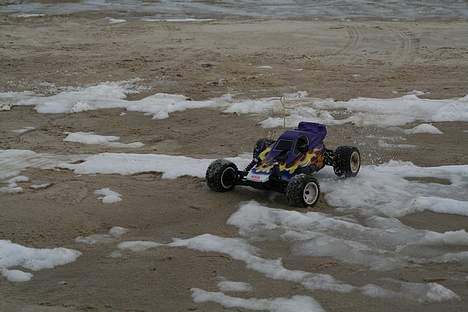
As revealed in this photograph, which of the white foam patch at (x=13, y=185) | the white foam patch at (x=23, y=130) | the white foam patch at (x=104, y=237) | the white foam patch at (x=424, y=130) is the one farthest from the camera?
the white foam patch at (x=23, y=130)

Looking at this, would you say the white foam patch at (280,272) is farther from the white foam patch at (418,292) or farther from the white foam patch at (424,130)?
the white foam patch at (424,130)

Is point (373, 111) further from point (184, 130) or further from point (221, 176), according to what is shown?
point (221, 176)

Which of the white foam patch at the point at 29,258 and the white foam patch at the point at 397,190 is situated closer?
the white foam patch at the point at 29,258

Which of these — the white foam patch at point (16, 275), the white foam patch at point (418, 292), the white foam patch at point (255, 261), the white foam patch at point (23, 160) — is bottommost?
the white foam patch at point (23, 160)

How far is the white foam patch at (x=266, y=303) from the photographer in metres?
4.64

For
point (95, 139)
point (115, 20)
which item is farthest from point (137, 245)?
point (115, 20)

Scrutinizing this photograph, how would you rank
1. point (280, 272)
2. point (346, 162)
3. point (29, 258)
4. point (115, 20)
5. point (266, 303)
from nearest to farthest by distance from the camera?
point (266, 303) < point (280, 272) < point (29, 258) < point (346, 162) < point (115, 20)

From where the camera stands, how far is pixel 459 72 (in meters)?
13.1

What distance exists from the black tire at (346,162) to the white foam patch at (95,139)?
9.89 feet

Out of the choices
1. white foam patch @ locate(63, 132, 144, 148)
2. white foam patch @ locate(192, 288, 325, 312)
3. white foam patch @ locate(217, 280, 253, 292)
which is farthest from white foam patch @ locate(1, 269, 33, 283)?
white foam patch @ locate(63, 132, 144, 148)

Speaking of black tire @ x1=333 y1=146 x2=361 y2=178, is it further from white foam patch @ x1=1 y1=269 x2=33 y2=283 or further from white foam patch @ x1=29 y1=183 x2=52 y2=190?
white foam patch @ x1=1 y1=269 x2=33 y2=283

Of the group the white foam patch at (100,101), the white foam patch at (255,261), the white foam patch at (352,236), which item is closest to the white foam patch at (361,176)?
the white foam patch at (352,236)

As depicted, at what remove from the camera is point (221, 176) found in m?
7.07

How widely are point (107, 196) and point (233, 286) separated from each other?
8.25 ft
